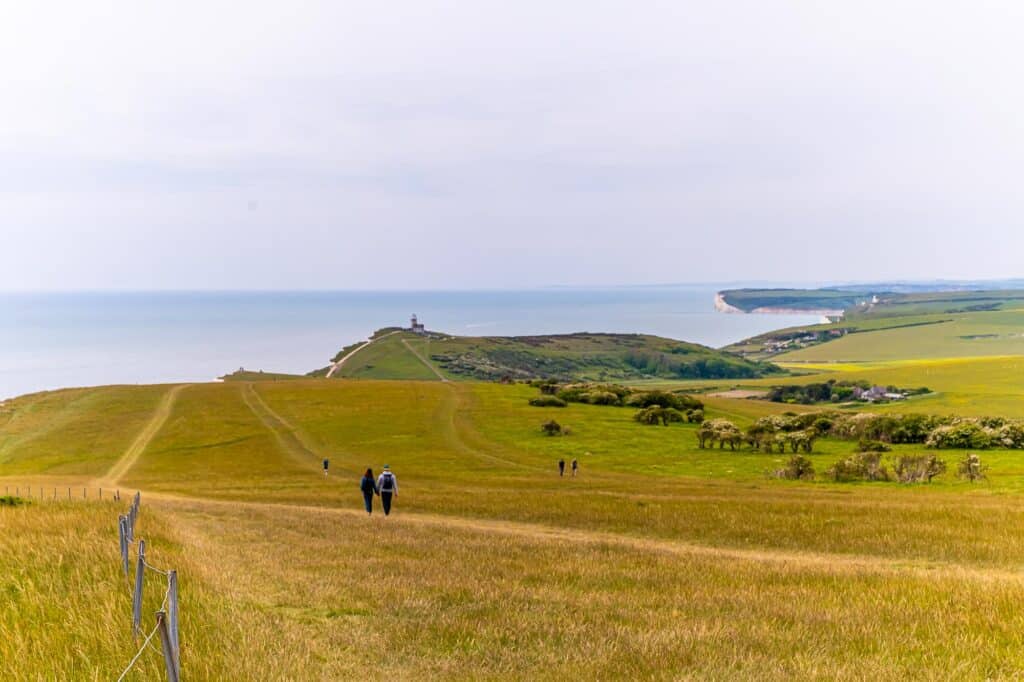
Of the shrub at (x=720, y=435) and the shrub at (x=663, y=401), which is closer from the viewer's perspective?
the shrub at (x=720, y=435)

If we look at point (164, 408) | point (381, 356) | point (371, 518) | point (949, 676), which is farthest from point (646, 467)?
point (381, 356)

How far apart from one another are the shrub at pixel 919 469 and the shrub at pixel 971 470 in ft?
3.56

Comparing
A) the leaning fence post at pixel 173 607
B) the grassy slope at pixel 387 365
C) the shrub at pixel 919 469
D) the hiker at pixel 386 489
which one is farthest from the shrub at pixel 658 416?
the grassy slope at pixel 387 365

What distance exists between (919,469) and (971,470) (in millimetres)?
2853

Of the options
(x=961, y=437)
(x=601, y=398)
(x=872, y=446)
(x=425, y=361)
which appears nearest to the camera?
(x=872, y=446)

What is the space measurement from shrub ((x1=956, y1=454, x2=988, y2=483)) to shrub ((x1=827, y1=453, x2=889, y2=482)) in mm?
4281

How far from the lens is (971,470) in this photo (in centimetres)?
4569

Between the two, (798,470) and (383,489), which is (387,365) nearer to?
(798,470)

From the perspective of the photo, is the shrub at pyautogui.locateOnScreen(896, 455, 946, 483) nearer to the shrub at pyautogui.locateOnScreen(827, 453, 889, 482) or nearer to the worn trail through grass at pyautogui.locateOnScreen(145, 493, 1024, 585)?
the shrub at pyautogui.locateOnScreen(827, 453, 889, 482)

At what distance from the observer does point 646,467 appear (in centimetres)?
5878

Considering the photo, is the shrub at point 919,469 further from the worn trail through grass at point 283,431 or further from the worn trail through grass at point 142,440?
the worn trail through grass at point 142,440

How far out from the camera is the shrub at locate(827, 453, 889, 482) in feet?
160

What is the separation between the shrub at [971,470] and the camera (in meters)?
45.0

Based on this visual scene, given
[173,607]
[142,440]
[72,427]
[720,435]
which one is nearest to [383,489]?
[173,607]
